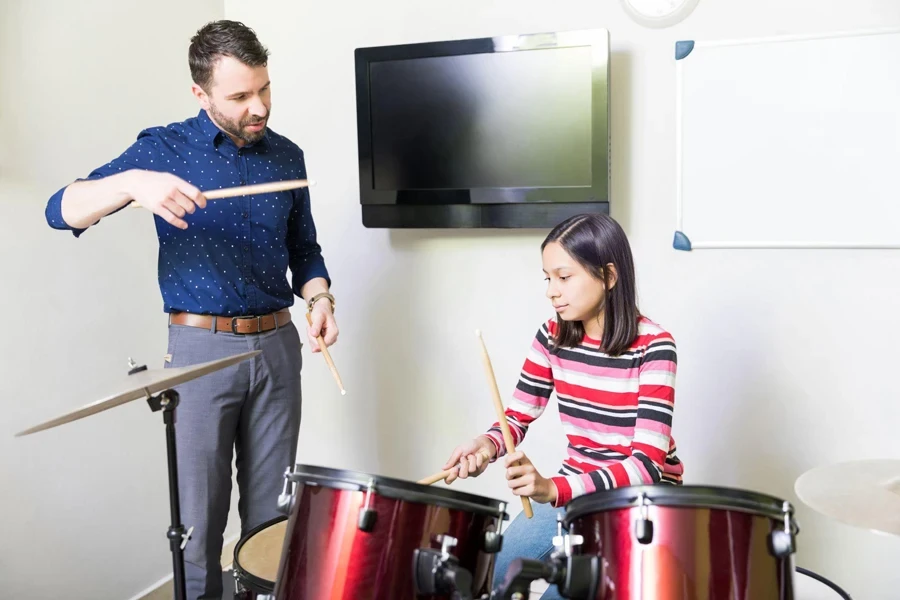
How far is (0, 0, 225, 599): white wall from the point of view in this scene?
221cm

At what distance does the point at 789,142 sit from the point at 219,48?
1.50 m

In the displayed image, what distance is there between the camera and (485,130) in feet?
8.38

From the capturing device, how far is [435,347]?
284cm

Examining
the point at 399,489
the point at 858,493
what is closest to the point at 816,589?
the point at 858,493

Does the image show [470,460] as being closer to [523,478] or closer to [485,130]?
[523,478]

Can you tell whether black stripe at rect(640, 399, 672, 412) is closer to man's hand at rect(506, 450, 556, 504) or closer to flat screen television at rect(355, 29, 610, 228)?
man's hand at rect(506, 450, 556, 504)

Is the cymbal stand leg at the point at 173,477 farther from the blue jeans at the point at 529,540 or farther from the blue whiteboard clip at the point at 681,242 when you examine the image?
the blue whiteboard clip at the point at 681,242

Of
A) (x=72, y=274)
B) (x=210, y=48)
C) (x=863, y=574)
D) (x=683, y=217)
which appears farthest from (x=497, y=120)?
(x=863, y=574)

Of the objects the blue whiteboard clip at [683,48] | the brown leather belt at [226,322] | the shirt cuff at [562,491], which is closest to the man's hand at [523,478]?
the shirt cuff at [562,491]

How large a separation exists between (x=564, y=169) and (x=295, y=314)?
3.68 feet

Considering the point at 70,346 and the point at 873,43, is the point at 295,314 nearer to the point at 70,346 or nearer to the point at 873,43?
the point at 70,346

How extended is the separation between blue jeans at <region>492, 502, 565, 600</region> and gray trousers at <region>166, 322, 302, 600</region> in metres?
0.60

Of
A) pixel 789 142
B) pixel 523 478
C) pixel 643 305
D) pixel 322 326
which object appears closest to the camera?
pixel 523 478

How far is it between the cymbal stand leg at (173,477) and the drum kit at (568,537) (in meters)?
0.09
